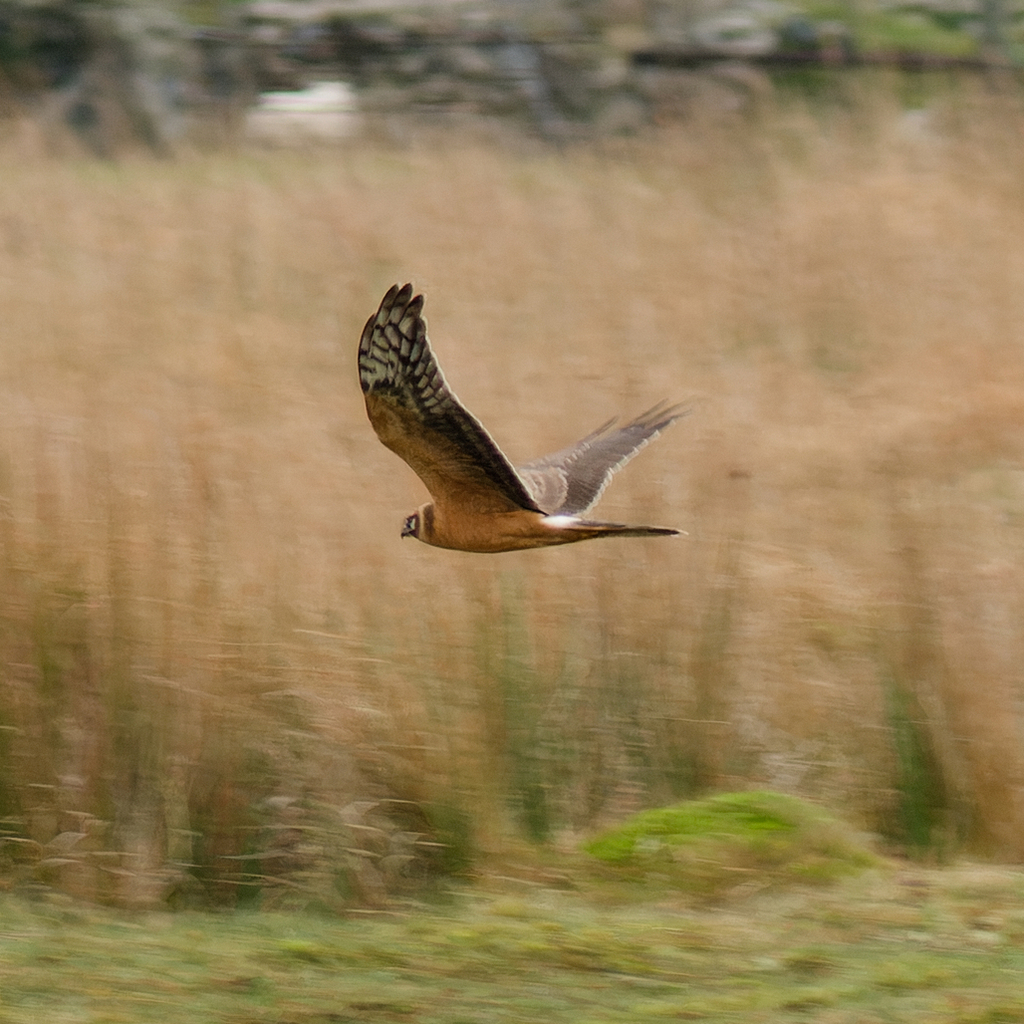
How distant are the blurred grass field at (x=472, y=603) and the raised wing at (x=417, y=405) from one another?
1155 millimetres

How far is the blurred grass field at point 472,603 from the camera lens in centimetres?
484

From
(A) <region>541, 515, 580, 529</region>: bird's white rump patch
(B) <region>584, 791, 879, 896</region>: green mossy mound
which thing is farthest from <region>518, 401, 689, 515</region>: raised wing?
(B) <region>584, 791, 879, 896</region>: green mossy mound

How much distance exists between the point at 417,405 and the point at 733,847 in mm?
1640

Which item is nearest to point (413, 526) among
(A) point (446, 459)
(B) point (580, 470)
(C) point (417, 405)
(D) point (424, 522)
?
(D) point (424, 522)

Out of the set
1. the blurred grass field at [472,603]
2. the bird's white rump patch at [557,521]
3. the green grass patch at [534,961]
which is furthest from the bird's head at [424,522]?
the green grass patch at [534,961]

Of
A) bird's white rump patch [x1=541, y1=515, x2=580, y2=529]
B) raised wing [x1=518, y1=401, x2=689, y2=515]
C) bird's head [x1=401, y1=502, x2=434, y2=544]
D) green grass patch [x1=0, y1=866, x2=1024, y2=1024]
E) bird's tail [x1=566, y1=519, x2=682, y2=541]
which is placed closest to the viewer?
green grass patch [x1=0, y1=866, x2=1024, y2=1024]

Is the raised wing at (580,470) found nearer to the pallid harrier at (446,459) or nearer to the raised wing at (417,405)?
the pallid harrier at (446,459)

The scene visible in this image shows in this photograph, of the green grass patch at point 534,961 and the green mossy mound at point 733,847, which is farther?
the green mossy mound at point 733,847

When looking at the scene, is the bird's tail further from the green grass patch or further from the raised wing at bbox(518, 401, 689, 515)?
the green grass patch

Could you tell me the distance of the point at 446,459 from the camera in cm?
402

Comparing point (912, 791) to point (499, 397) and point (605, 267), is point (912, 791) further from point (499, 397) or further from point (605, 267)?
point (605, 267)

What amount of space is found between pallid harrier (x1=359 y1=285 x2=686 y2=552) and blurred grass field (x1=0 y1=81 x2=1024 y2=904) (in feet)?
2.30

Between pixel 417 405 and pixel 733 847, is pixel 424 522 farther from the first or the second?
pixel 733 847

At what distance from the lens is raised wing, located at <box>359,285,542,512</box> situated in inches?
146
